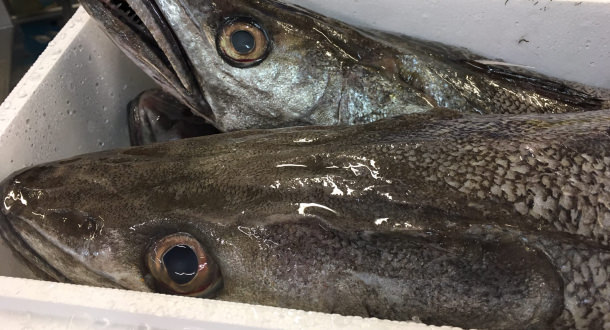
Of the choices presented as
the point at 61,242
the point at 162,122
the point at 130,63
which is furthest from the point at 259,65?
the point at 61,242

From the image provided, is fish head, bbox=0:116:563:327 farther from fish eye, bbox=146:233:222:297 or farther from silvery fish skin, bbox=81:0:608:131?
silvery fish skin, bbox=81:0:608:131

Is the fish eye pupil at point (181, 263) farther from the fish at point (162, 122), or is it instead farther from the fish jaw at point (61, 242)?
the fish at point (162, 122)

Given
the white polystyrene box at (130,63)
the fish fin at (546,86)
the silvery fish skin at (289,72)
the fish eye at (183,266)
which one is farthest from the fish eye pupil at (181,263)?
the fish fin at (546,86)

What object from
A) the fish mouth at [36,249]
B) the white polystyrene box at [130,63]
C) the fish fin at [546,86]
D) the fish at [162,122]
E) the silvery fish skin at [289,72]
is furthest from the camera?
the fish at [162,122]

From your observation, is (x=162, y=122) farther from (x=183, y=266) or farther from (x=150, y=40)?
(x=183, y=266)

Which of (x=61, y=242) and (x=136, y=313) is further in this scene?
(x=61, y=242)

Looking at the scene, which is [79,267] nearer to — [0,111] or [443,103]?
[0,111]
